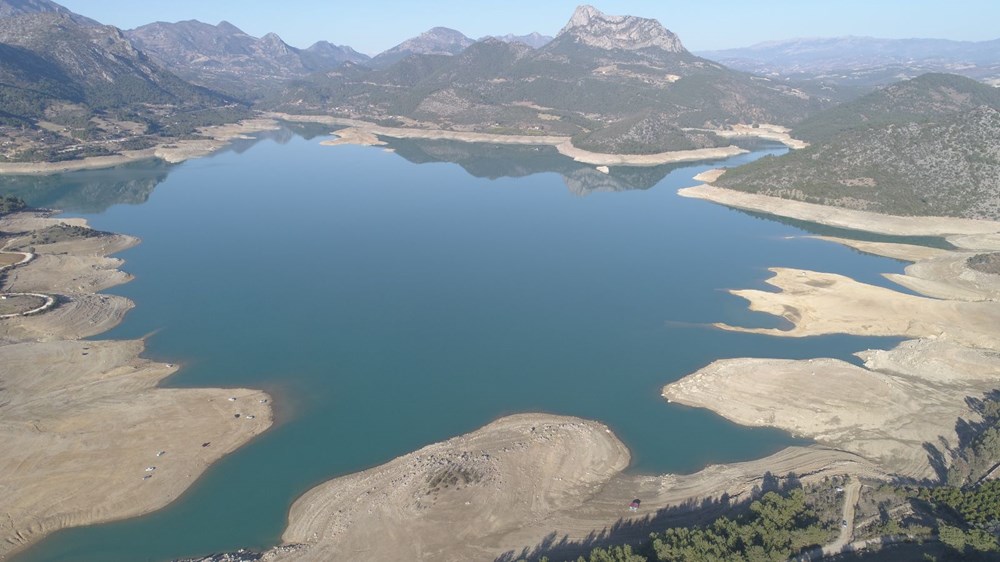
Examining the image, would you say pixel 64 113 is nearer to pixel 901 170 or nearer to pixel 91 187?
pixel 91 187

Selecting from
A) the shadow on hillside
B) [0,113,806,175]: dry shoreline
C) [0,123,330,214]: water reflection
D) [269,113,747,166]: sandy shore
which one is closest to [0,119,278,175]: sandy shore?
[0,113,806,175]: dry shoreline

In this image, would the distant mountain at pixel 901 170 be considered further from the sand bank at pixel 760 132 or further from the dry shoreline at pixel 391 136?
the sand bank at pixel 760 132

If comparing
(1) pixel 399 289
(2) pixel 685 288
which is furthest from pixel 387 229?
(2) pixel 685 288

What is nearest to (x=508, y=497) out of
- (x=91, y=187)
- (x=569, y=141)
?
(x=91, y=187)

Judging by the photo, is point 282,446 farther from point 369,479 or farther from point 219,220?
point 219,220

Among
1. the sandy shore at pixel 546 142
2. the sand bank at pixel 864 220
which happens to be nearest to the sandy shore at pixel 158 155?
the sandy shore at pixel 546 142

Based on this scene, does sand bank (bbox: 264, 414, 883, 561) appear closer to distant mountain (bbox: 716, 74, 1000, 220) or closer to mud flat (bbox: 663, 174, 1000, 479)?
mud flat (bbox: 663, 174, 1000, 479)
